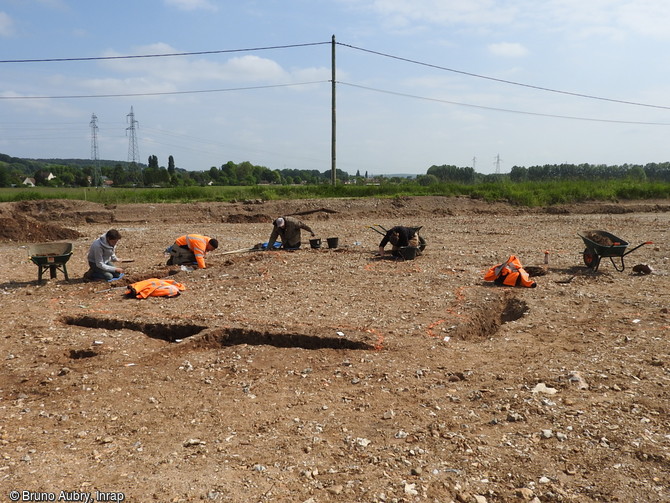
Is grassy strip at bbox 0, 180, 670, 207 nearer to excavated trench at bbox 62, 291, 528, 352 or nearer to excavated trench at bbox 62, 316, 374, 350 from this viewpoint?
excavated trench at bbox 62, 316, 374, 350

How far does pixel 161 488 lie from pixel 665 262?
1188 centimetres

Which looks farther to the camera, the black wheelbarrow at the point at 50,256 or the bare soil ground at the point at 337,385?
the black wheelbarrow at the point at 50,256

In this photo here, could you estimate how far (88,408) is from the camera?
5.20 metres

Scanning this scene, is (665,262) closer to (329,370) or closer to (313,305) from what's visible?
(313,305)

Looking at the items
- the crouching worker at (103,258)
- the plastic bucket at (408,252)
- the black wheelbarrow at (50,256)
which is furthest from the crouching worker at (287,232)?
the black wheelbarrow at (50,256)

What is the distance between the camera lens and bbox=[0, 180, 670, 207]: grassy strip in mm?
24078

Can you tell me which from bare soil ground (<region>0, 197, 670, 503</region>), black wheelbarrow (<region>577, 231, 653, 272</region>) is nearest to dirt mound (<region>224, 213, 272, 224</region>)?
bare soil ground (<region>0, 197, 670, 503</region>)

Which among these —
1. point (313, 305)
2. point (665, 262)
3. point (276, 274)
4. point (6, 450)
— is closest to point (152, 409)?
point (6, 450)

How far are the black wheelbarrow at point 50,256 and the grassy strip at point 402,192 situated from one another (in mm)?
13235

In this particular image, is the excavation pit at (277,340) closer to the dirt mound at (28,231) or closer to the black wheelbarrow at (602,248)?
the black wheelbarrow at (602,248)

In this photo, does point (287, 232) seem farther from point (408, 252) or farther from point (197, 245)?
point (408, 252)

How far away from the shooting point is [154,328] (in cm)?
754

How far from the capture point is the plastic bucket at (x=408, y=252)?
12.1 metres

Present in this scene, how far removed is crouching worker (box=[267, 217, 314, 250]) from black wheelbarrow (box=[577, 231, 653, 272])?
6.12m
